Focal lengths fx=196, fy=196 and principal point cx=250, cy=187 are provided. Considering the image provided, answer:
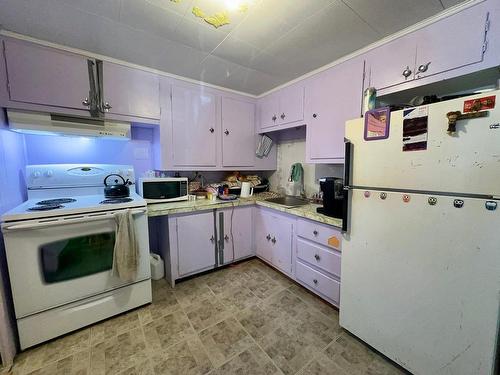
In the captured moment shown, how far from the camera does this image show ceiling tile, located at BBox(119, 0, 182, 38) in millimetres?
1211

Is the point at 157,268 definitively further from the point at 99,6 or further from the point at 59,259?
the point at 99,6

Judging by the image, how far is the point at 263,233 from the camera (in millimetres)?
2451

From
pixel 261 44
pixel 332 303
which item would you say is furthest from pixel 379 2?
pixel 332 303

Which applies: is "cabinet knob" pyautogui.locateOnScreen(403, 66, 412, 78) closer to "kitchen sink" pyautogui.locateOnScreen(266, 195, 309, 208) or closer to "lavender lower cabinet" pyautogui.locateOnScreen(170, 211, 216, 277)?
"kitchen sink" pyautogui.locateOnScreen(266, 195, 309, 208)

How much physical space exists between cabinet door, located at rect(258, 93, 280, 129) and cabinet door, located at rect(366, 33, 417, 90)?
1091 millimetres

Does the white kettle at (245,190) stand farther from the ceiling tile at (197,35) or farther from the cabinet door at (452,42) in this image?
the cabinet door at (452,42)

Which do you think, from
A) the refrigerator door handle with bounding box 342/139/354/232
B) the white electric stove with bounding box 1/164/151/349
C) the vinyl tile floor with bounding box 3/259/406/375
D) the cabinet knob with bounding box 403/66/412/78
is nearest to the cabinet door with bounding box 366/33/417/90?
the cabinet knob with bounding box 403/66/412/78

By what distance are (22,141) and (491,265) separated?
3.27 meters

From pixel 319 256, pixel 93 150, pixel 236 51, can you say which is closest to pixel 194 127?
pixel 236 51

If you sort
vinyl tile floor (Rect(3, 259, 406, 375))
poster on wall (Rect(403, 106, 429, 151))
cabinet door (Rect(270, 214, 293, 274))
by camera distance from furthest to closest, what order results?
cabinet door (Rect(270, 214, 293, 274)) < vinyl tile floor (Rect(3, 259, 406, 375)) < poster on wall (Rect(403, 106, 429, 151))

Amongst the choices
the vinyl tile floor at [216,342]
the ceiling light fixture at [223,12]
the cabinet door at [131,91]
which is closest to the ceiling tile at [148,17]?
the ceiling light fixture at [223,12]

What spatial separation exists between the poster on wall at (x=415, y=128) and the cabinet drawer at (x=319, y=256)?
1.00 metres

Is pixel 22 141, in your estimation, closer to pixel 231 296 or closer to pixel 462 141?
pixel 231 296

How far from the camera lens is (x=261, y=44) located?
1596mm
